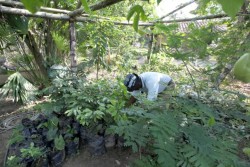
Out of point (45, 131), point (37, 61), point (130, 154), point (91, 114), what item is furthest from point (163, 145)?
point (37, 61)

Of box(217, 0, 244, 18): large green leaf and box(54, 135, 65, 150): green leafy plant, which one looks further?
box(54, 135, 65, 150): green leafy plant

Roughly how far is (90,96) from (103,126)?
1.51ft

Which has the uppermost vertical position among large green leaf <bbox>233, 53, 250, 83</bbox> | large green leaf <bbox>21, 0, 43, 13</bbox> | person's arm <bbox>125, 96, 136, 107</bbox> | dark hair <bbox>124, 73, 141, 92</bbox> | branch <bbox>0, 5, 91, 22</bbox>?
branch <bbox>0, 5, 91, 22</bbox>

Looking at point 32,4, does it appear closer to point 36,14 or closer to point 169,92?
point 169,92

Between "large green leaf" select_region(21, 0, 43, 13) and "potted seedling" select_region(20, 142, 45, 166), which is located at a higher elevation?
"large green leaf" select_region(21, 0, 43, 13)

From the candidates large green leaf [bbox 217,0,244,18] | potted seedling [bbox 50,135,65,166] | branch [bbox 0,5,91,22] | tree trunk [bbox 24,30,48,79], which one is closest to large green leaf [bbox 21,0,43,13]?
large green leaf [bbox 217,0,244,18]

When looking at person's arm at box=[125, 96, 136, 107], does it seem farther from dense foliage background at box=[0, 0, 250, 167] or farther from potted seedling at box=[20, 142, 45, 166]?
potted seedling at box=[20, 142, 45, 166]

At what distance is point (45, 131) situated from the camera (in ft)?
10.2

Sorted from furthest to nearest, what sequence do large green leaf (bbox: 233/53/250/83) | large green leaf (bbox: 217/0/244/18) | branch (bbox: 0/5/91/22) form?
branch (bbox: 0/5/91/22) → large green leaf (bbox: 233/53/250/83) → large green leaf (bbox: 217/0/244/18)

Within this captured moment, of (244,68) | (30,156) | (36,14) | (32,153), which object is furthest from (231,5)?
(30,156)

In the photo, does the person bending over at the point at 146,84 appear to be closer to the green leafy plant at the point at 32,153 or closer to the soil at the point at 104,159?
the soil at the point at 104,159

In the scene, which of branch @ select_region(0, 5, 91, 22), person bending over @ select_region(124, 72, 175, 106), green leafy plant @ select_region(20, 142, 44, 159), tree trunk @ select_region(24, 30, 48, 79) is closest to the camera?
branch @ select_region(0, 5, 91, 22)

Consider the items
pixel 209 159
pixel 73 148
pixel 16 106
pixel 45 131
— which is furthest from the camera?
pixel 16 106

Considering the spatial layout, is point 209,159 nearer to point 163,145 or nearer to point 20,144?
point 163,145
